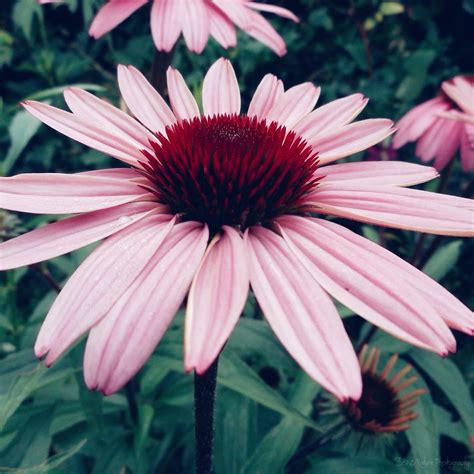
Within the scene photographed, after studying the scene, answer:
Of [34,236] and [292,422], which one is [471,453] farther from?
[34,236]

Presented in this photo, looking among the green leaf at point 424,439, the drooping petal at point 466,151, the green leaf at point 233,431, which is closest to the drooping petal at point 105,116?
the green leaf at point 233,431

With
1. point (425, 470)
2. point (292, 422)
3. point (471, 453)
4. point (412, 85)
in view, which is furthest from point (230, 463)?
point (412, 85)

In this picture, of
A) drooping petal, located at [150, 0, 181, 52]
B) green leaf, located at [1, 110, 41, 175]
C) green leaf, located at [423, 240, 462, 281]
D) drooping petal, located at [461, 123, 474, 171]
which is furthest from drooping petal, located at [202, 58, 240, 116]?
green leaf, located at [423, 240, 462, 281]

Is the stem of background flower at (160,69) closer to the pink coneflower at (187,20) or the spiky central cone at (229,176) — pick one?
the pink coneflower at (187,20)

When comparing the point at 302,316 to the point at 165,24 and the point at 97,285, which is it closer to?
the point at 97,285

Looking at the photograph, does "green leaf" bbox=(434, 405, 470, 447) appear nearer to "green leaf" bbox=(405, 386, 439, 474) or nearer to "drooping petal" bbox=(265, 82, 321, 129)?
"green leaf" bbox=(405, 386, 439, 474)

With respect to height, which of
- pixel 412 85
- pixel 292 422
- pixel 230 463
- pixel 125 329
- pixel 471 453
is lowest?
pixel 471 453
